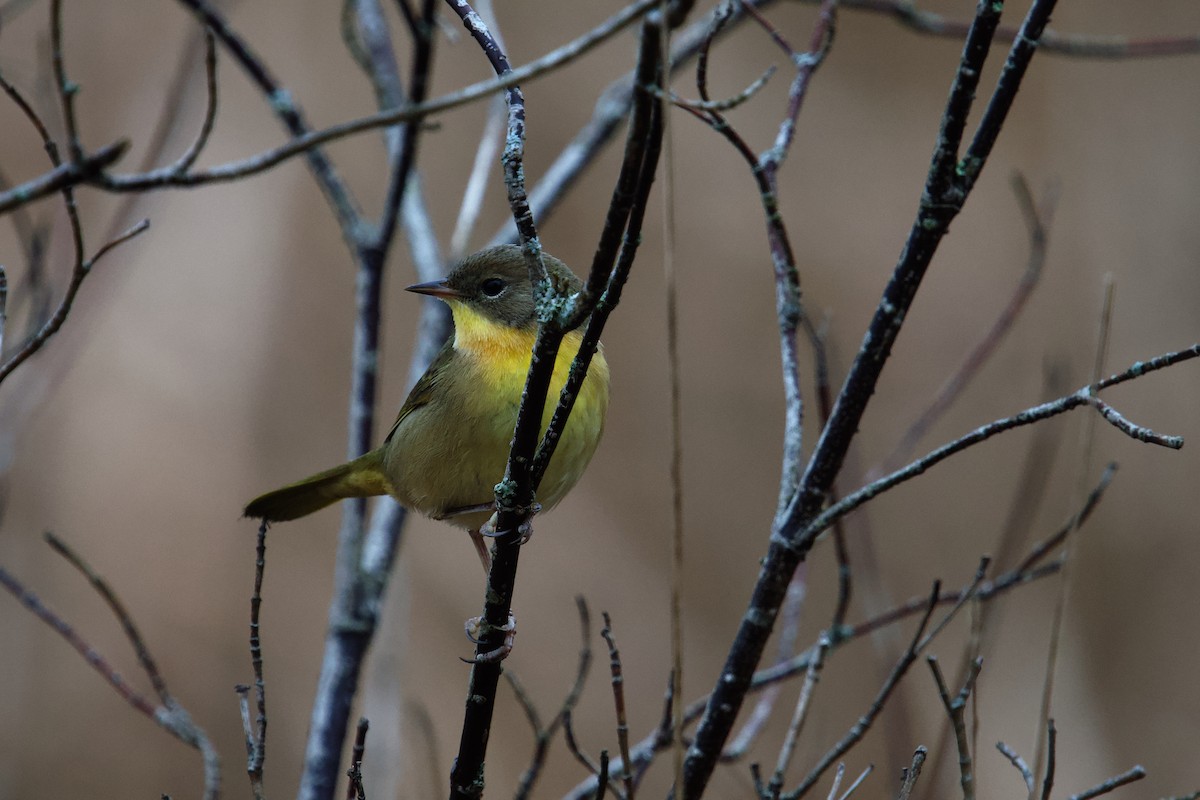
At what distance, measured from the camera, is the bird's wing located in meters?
3.44

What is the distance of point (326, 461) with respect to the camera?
20.5ft

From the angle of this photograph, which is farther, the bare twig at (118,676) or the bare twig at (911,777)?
the bare twig at (118,676)

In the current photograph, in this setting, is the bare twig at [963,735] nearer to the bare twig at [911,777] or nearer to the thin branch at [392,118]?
the bare twig at [911,777]

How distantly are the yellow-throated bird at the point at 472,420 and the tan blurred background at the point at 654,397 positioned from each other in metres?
2.65

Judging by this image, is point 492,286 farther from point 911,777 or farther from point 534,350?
point 911,777

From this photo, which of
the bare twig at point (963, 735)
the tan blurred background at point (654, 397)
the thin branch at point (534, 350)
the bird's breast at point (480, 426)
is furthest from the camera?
the tan blurred background at point (654, 397)

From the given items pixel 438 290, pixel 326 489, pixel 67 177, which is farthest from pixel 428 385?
pixel 67 177

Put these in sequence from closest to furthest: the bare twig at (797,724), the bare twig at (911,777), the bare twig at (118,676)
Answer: the bare twig at (911,777)
the bare twig at (797,724)
the bare twig at (118,676)

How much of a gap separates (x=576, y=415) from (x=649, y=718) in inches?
145

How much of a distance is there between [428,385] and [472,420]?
432 mm

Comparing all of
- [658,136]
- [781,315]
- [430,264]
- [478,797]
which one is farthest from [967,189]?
[430,264]

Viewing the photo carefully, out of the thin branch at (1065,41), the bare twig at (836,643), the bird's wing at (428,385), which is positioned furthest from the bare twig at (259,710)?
the thin branch at (1065,41)

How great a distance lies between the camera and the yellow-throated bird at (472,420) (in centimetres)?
308

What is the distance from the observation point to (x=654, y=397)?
6.69 m
